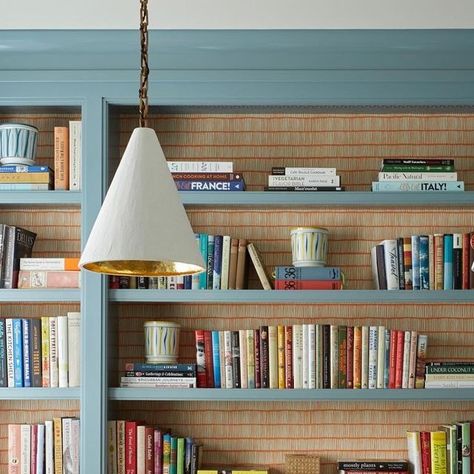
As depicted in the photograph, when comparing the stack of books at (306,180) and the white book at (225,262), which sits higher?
the stack of books at (306,180)

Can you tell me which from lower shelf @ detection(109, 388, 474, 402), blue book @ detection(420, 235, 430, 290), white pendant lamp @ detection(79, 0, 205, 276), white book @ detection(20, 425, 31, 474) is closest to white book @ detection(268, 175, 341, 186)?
blue book @ detection(420, 235, 430, 290)

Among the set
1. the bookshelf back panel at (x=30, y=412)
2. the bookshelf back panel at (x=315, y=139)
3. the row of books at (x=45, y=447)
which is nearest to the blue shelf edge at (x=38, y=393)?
the row of books at (x=45, y=447)

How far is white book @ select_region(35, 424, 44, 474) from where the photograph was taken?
11.1ft

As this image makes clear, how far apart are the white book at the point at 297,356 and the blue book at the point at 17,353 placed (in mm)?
902

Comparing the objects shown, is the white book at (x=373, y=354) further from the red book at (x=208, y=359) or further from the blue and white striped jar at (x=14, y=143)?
the blue and white striped jar at (x=14, y=143)

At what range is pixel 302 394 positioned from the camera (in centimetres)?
335

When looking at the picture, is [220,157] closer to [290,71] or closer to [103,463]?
[290,71]

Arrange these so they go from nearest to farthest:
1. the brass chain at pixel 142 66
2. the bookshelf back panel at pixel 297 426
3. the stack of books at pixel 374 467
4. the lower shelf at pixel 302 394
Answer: the brass chain at pixel 142 66 < the lower shelf at pixel 302 394 < the stack of books at pixel 374 467 < the bookshelf back panel at pixel 297 426

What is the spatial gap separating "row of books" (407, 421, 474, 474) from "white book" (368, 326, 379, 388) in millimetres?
248

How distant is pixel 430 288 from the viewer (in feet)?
11.2

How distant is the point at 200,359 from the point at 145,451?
0.35m

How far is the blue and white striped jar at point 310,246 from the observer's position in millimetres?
3439

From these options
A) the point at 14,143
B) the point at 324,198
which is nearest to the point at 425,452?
the point at 324,198

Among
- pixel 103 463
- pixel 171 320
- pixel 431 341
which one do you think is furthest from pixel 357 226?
pixel 103 463
